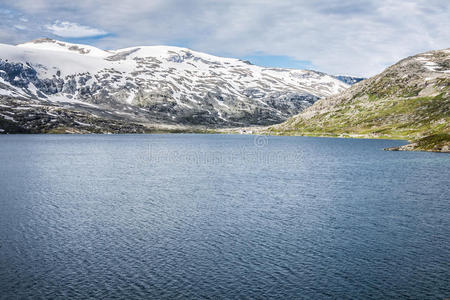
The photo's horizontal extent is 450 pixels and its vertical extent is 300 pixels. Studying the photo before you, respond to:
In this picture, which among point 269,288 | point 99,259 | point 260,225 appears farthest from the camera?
point 260,225

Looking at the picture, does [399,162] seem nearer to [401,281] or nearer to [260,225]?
[260,225]

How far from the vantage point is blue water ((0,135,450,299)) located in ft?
109

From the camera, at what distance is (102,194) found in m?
74.8

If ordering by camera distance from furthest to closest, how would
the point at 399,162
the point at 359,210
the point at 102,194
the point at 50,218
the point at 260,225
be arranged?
the point at 399,162 < the point at 102,194 < the point at 359,210 < the point at 50,218 < the point at 260,225

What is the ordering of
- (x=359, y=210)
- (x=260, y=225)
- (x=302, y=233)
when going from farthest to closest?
(x=359, y=210), (x=260, y=225), (x=302, y=233)

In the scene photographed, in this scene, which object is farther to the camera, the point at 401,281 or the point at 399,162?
the point at 399,162

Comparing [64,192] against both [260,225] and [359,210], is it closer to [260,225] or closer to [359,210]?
[260,225]

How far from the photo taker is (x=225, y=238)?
46.6 meters

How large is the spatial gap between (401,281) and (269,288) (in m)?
11.6

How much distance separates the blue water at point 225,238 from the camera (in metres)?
33.3

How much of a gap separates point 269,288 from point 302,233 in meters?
17.0

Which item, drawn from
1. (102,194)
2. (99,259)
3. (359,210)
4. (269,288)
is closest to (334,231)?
(359,210)

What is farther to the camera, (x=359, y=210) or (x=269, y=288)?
(x=359, y=210)

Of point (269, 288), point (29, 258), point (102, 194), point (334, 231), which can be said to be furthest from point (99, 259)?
point (102, 194)
